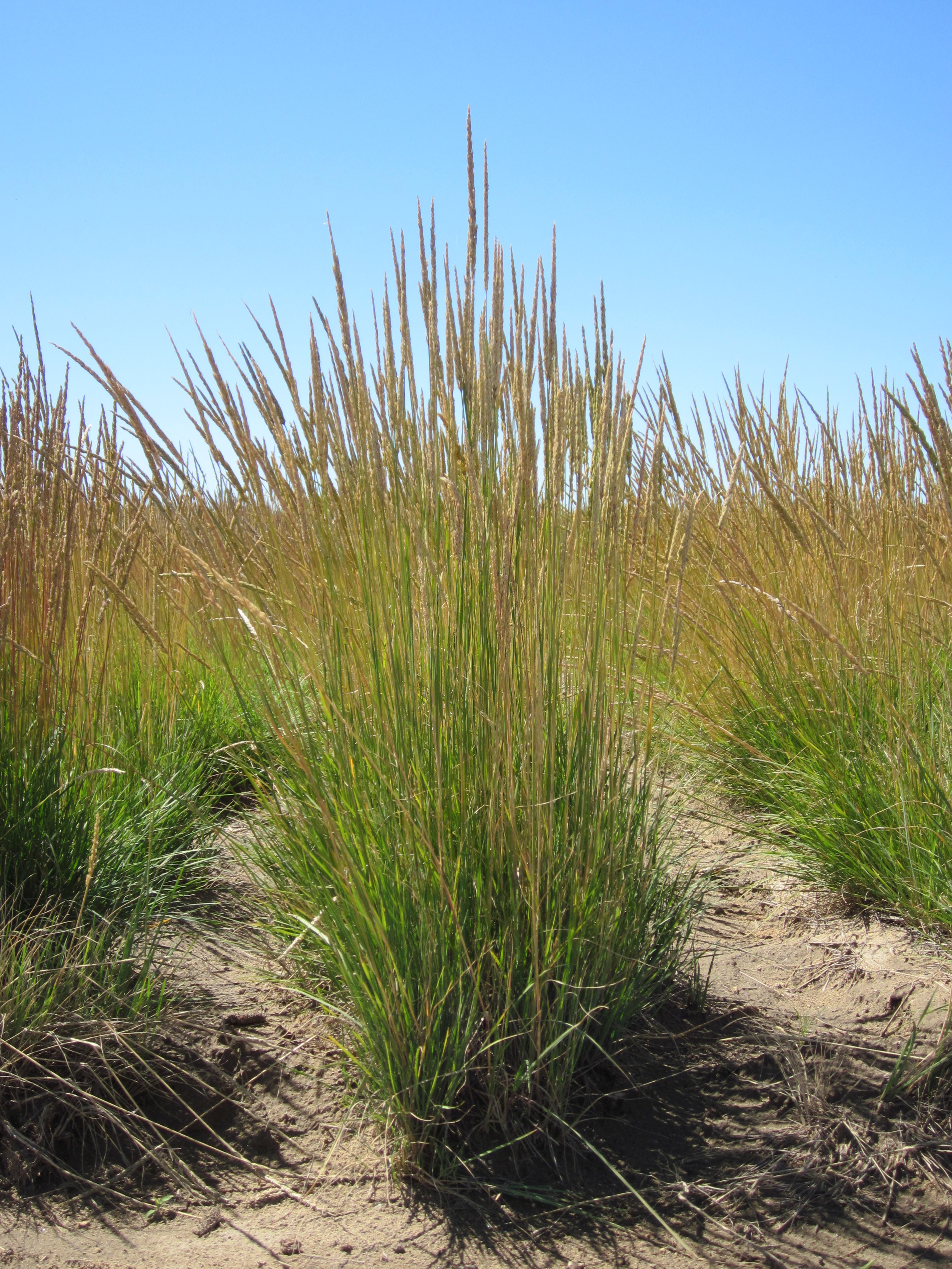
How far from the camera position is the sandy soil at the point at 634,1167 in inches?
57.0

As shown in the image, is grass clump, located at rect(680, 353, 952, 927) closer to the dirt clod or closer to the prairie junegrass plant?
the prairie junegrass plant

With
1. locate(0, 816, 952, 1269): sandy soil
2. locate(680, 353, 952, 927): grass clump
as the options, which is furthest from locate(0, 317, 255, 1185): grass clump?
locate(680, 353, 952, 927): grass clump

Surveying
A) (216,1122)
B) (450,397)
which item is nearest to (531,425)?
(450,397)

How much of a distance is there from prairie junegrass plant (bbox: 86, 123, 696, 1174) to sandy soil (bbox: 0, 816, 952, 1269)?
12cm

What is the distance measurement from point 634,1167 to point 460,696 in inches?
35.7

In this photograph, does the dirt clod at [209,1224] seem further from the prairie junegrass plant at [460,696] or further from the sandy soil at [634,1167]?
the prairie junegrass plant at [460,696]

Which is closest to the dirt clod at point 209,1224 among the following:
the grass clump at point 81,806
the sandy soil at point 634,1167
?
the sandy soil at point 634,1167

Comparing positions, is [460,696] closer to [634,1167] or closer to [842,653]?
[634,1167]

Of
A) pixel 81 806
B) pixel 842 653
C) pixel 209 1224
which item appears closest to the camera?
pixel 209 1224

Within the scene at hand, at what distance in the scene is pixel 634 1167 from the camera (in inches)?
62.7

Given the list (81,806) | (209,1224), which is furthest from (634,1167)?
(81,806)

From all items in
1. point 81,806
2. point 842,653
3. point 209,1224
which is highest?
point 842,653

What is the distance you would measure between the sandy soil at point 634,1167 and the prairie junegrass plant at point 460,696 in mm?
121

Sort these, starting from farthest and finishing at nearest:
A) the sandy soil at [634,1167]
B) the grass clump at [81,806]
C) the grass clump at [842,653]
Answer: the grass clump at [842,653], the grass clump at [81,806], the sandy soil at [634,1167]
